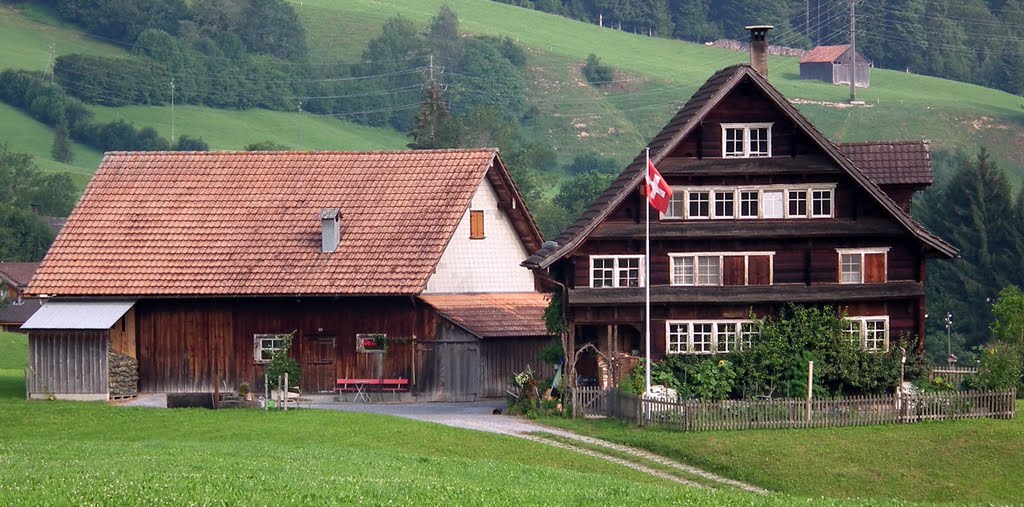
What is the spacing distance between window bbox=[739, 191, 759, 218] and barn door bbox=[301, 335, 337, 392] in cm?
1368

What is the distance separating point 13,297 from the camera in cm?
11719

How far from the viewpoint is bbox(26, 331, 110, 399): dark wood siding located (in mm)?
56469

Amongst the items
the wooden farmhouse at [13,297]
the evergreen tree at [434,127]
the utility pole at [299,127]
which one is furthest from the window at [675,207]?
the utility pole at [299,127]

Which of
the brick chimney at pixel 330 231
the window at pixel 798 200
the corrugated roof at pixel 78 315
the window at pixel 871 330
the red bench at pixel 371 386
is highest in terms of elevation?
the window at pixel 798 200

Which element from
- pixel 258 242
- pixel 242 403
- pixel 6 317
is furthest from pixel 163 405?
pixel 6 317

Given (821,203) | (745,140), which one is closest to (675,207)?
(745,140)

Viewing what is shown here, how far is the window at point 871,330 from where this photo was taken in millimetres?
52897

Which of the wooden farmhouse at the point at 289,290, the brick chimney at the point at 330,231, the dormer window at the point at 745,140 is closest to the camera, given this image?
the dormer window at the point at 745,140

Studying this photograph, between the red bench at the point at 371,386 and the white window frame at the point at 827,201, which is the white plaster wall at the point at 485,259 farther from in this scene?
the white window frame at the point at 827,201

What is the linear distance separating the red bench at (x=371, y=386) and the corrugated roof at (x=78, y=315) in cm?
727

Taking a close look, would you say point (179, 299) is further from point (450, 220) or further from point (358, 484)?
point (358, 484)

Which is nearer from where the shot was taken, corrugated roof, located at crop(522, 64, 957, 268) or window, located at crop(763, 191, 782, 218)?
corrugated roof, located at crop(522, 64, 957, 268)

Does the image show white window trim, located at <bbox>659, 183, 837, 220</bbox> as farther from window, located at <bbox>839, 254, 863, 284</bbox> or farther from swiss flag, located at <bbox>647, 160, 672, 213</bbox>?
swiss flag, located at <bbox>647, 160, 672, 213</bbox>

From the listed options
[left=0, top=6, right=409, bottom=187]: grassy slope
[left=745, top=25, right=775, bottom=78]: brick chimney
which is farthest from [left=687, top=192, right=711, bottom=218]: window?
[left=0, top=6, right=409, bottom=187]: grassy slope
